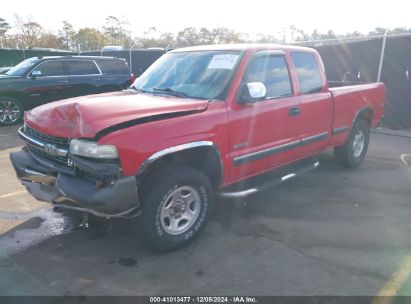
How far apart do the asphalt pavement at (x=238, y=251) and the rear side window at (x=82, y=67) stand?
6.31 meters

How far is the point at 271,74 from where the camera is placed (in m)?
4.62

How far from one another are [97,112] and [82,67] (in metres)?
8.53

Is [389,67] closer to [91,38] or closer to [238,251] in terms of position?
[238,251]

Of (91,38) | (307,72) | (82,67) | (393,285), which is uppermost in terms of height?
(91,38)

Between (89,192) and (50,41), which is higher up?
(50,41)

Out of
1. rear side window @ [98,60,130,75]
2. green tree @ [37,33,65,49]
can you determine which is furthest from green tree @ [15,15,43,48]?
rear side window @ [98,60,130,75]

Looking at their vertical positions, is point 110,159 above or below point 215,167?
above

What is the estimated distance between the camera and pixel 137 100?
3926 mm

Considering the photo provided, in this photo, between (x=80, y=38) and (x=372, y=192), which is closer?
(x=372, y=192)

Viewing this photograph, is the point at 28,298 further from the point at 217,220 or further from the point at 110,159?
the point at 217,220

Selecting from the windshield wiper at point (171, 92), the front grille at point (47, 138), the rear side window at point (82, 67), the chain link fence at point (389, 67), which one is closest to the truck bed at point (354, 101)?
the windshield wiper at point (171, 92)

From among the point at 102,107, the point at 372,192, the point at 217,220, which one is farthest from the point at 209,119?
the point at 372,192

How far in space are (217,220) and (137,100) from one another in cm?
168

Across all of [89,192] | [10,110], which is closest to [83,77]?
[10,110]
